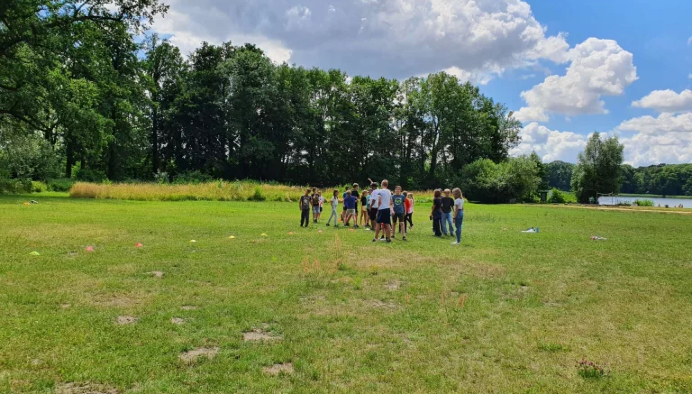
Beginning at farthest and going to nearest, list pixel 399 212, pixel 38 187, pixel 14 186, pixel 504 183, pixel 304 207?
pixel 504 183 → pixel 38 187 → pixel 14 186 → pixel 304 207 → pixel 399 212

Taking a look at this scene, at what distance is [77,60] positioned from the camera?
31.5 metres

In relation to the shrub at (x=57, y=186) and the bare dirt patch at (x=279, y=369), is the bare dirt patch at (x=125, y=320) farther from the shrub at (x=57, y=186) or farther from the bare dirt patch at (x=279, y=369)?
the shrub at (x=57, y=186)

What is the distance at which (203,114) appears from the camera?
57062mm

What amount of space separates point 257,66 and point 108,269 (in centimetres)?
5218

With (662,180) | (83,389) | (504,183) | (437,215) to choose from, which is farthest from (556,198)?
(83,389)

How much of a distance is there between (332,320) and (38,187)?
38.9m

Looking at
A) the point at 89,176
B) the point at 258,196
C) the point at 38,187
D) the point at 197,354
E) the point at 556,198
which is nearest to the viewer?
the point at 197,354

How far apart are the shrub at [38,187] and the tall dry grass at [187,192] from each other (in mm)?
7467

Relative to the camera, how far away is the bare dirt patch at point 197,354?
14.5ft

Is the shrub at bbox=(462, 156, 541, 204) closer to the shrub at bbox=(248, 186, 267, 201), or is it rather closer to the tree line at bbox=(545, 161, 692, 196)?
the shrub at bbox=(248, 186, 267, 201)

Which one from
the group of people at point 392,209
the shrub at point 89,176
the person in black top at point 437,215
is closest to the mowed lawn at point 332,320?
the group of people at point 392,209

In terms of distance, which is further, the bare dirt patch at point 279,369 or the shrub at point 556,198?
the shrub at point 556,198

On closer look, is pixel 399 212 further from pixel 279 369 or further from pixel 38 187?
pixel 38 187

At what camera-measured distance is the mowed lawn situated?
412cm
